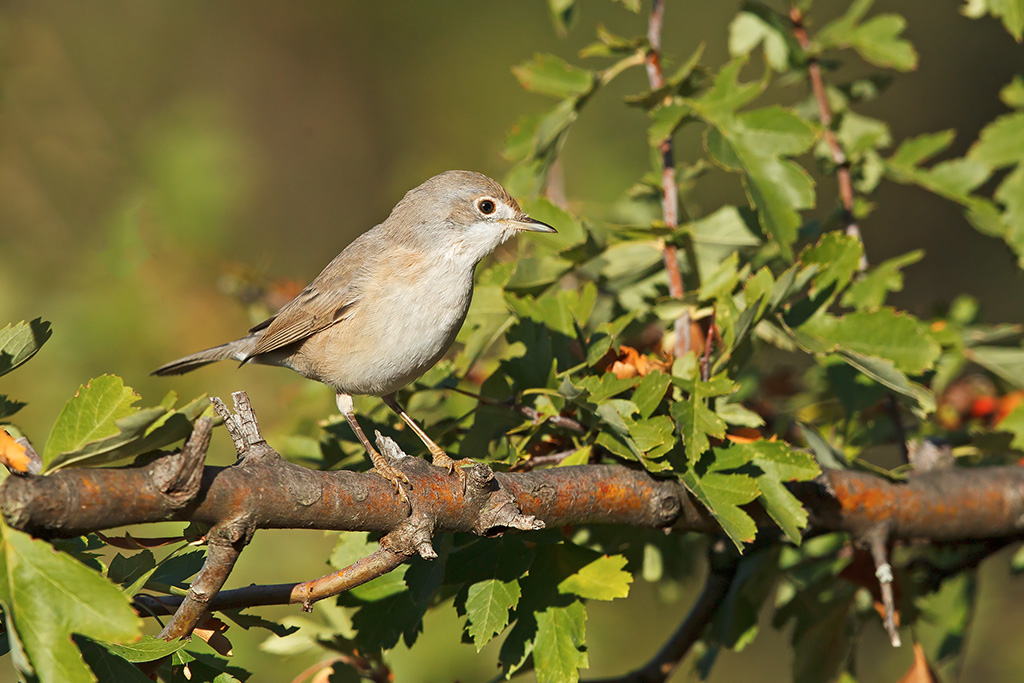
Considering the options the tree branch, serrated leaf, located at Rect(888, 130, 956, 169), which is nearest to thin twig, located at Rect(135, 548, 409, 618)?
the tree branch

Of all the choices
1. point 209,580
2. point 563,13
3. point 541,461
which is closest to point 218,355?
point 541,461

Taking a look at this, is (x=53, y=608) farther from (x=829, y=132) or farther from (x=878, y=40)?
(x=878, y=40)

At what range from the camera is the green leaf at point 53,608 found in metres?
1.42

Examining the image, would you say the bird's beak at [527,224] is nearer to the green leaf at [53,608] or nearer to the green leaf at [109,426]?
the green leaf at [109,426]

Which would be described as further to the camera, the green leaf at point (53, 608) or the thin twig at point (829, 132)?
the thin twig at point (829, 132)

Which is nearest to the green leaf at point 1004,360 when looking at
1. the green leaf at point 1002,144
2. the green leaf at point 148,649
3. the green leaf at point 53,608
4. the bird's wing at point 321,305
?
the green leaf at point 1002,144

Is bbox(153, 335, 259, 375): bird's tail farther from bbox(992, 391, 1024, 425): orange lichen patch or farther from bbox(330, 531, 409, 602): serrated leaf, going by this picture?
bbox(992, 391, 1024, 425): orange lichen patch

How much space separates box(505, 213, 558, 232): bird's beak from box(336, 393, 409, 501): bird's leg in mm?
894

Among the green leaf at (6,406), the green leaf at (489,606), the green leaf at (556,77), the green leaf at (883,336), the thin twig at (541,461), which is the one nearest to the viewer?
the green leaf at (6,406)

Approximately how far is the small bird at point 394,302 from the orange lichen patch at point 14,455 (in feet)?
3.32

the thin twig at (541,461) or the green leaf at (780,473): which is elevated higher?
the thin twig at (541,461)

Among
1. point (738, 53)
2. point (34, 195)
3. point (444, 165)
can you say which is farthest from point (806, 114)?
point (34, 195)

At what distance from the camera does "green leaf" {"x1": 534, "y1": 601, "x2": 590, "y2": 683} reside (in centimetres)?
214

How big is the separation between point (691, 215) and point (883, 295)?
722mm
